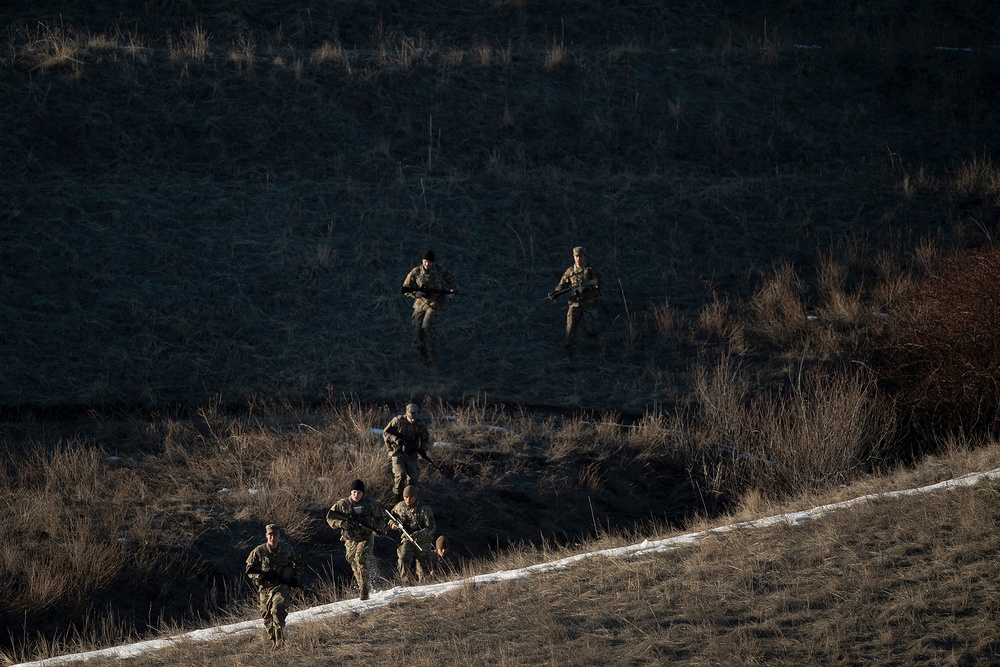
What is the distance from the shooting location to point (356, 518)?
9828 millimetres

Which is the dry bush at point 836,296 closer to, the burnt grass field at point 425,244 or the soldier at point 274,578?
the burnt grass field at point 425,244

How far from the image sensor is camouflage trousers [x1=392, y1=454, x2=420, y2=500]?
12203mm

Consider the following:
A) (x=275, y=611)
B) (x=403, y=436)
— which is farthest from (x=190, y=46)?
(x=275, y=611)

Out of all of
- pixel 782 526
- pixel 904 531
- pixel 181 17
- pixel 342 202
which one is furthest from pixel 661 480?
pixel 181 17

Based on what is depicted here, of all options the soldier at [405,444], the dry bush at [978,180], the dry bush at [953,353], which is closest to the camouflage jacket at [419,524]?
the soldier at [405,444]

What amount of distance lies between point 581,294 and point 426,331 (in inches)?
98.4

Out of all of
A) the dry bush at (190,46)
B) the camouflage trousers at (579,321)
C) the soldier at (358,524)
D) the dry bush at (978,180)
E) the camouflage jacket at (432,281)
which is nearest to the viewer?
the soldier at (358,524)

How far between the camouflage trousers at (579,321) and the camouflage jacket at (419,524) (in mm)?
6966

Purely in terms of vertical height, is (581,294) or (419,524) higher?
(581,294)

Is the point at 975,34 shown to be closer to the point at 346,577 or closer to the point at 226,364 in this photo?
the point at 226,364

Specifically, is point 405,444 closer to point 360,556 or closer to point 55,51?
point 360,556

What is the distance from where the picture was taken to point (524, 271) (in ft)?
65.9

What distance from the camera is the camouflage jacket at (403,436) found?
12.1 m

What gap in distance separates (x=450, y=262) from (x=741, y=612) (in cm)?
1273
